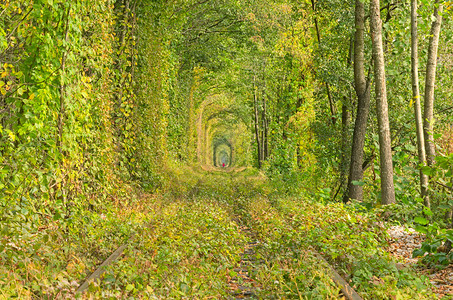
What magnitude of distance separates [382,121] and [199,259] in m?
5.45

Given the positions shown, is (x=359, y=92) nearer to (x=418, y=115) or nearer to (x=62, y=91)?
(x=418, y=115)

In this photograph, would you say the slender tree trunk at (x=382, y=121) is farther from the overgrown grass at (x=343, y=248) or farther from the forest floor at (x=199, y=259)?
the forest floor at (x=199, y=259)

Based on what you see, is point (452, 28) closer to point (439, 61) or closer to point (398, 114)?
point (439, 61)

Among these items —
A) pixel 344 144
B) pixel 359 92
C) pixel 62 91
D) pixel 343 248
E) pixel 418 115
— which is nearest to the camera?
pixel 343 248

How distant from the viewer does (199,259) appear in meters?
7.13

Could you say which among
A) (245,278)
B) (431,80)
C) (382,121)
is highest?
(431,80)

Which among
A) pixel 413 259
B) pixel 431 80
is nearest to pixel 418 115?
pixel 431 80

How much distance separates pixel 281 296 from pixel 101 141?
5.95m

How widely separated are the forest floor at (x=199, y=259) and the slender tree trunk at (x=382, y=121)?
3.66 feet

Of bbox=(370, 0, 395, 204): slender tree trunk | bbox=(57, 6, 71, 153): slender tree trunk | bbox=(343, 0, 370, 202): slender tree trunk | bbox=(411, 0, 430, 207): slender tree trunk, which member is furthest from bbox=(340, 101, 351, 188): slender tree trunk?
bbox=(57, 6, 71, 153): slender tree trunk

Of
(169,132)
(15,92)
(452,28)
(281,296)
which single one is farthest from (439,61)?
(169,132)

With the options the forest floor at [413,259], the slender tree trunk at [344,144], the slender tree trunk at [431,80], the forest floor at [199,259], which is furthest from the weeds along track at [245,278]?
the slender tree trunk at [344,144]

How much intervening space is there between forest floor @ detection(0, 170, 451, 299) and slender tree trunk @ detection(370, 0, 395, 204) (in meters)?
1.12

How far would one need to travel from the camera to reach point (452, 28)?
10.5m
